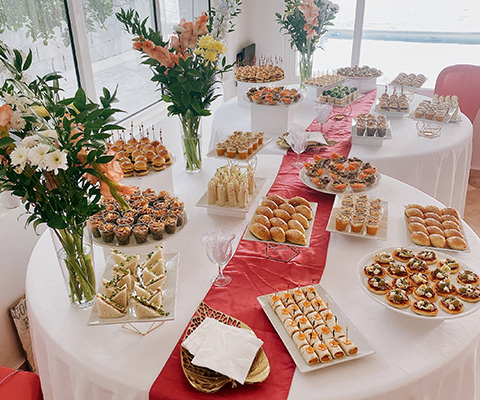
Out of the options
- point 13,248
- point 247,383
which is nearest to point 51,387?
point 247,383

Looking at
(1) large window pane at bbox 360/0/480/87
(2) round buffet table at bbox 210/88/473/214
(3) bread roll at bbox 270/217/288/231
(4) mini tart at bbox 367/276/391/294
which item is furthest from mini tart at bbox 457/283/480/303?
(1) large window pane at bbox 360/0/480/87

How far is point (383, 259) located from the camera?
5.20 feet

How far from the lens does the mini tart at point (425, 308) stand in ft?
4.42

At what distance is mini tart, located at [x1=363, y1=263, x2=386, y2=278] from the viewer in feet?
4.95

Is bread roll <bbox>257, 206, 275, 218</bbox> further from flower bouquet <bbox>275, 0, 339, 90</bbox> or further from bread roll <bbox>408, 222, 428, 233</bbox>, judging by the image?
flower bouquet <bbox>275, 0, 339, 90</bbox>

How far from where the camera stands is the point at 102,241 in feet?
5.52

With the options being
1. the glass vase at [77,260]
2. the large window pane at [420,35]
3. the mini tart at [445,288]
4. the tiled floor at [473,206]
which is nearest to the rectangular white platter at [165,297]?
the glass vase at [77,260]

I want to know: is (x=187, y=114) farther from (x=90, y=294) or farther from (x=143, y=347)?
(x=143, y=347)

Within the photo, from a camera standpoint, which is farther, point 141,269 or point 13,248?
point 13,248

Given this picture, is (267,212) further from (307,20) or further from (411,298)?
(307,20)

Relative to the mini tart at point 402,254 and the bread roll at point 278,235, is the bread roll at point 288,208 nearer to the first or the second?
the bread roll at point 278,235

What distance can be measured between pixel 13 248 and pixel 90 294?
1.14m

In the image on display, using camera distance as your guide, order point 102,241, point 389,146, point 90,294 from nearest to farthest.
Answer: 1. point 90,294
2. point 102,241
3. point 389,146

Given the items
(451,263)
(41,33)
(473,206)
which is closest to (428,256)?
(451,263)
